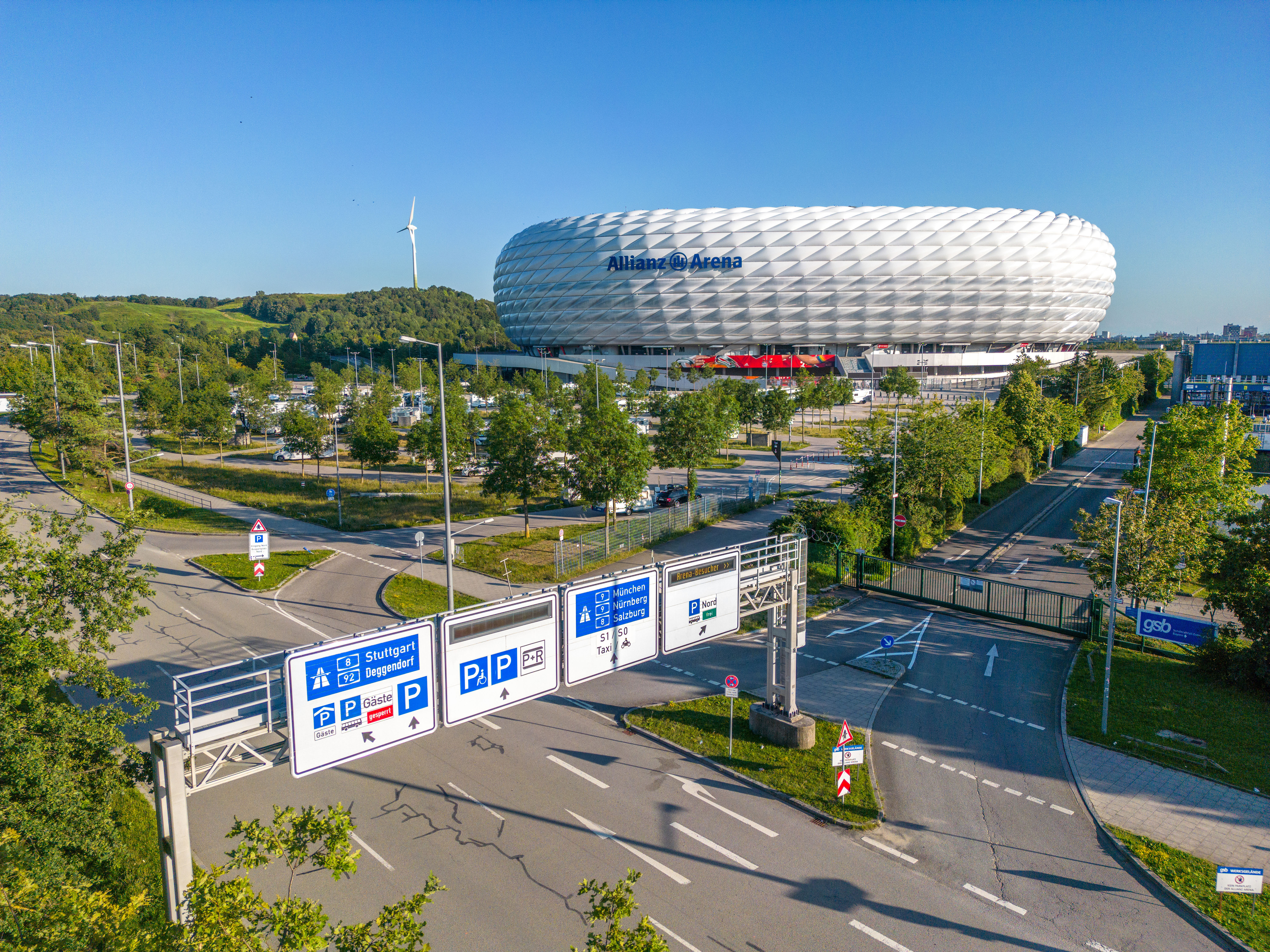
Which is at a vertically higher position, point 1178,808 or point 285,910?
point 285,910

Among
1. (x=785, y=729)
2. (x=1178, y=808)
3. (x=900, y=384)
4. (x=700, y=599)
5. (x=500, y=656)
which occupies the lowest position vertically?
(x=1178, y=808)

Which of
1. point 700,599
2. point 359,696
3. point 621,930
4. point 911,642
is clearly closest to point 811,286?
point 911,642

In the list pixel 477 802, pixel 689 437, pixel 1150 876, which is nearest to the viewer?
pixel 1150 876

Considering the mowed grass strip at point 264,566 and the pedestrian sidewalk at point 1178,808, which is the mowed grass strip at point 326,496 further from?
the pedestrian sidewalk at point 1178,808

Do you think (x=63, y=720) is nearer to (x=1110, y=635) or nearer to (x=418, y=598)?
(x=418, y=598)

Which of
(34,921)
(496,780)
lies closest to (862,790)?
(496,780)

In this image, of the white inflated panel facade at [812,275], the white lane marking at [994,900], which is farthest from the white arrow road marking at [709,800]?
the white inflated panel facade at [812,275]

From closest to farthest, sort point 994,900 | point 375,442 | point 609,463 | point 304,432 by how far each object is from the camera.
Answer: point 994,900 < point 609,463 < point 375,442 < point 304,432
